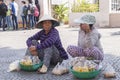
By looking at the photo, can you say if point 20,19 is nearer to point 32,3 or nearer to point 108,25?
point 32,3

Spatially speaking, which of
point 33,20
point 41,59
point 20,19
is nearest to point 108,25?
point 33,20

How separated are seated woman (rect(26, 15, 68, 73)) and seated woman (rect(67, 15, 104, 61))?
39 cm

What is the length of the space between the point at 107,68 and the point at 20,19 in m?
13.1

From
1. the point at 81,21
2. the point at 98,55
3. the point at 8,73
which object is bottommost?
the point at 8,73

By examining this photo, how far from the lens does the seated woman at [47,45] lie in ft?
18.7

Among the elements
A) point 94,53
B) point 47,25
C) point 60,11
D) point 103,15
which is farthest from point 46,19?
point 60,11

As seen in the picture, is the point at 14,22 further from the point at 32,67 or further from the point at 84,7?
the point at 32,67

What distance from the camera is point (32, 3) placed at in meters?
17.3

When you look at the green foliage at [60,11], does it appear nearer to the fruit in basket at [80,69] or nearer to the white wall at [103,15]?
the white wall at [103,15]

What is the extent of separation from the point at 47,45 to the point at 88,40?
736 millimetres

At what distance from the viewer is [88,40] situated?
558 centimetres

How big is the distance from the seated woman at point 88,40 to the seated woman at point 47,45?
1.27 feet

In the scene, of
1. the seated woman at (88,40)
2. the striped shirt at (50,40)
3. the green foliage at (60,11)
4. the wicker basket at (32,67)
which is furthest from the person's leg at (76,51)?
the green foliage at (60,11)

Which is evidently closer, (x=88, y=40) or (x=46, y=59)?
(x=88, y=40)
